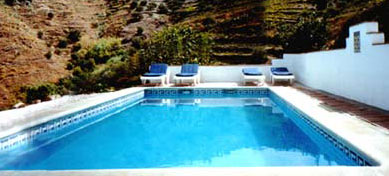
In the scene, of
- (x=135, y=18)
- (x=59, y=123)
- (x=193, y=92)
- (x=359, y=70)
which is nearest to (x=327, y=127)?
(x=359, y=70)

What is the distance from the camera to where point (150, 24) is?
85.7ft

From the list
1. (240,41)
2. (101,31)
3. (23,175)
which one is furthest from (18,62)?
(23,175)

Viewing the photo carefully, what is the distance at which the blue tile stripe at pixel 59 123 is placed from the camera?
14.7ft

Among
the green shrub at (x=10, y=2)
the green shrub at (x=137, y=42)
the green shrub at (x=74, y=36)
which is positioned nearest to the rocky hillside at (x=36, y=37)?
the green shrub at (x=10, y=2)

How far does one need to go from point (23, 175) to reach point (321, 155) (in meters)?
3.22

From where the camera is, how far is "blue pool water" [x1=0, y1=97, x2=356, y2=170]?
3.94 metres

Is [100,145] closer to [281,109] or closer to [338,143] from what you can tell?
[338,143]

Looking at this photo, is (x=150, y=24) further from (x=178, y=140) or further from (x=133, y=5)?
(x=178, y=140)

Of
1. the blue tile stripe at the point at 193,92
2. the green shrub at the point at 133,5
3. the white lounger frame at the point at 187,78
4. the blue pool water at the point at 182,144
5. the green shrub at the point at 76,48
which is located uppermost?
the green shrub at the point at 133,5

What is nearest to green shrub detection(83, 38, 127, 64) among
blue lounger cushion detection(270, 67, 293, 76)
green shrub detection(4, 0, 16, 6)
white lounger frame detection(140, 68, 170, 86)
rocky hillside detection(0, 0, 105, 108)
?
rocky hillside detection(0, 0, 105, 108)

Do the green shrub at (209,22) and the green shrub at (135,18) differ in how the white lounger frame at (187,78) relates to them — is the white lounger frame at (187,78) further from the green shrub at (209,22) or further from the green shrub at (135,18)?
the green shrub at (135,18)

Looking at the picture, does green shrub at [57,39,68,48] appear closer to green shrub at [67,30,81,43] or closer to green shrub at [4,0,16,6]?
green shrub at [67,30,81,43]

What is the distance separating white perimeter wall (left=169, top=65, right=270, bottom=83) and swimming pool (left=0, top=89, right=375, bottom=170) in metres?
Result: 4.04

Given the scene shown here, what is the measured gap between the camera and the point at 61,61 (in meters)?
21.5
